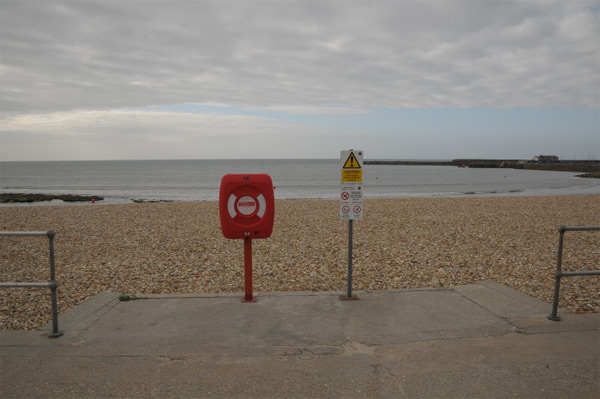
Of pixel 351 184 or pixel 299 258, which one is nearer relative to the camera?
pixel 351 184

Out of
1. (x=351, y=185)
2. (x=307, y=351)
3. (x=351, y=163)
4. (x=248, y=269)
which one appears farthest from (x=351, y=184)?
(x=307, y=351)

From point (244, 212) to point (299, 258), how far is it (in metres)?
3.76

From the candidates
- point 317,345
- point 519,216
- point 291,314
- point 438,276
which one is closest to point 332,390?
point 317,345

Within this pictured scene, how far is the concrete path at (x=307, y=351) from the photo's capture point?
9.93ft

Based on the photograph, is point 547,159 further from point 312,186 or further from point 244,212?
point 244,212

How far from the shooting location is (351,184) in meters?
4.80

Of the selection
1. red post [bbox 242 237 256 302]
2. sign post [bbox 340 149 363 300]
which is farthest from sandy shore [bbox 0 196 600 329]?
sign post [bbox 340 149 363 300]

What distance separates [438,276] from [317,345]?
3778 millimetres

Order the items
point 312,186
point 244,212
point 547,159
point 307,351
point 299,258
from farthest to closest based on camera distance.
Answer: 1. point 547,159
2. point 312,186
3. point 299,258
4. point 244,212
5. point 307,351

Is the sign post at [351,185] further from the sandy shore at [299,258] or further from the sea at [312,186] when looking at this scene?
the sea at [312,186]

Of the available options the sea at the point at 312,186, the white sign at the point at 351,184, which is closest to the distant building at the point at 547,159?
the sea at the point at 312,186

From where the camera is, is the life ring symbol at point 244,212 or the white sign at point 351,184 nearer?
the life ring symbol at point 244,212

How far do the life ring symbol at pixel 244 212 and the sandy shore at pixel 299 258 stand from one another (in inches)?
71.7

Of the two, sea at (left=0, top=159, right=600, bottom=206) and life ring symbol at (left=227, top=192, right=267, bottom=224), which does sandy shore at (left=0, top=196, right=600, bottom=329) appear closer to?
life ring symbol at (left=227, top=192, right=267, bottom=224)
